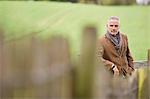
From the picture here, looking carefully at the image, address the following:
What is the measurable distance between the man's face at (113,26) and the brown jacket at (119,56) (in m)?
0.07

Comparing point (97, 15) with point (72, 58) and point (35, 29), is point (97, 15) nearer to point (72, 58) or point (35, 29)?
point (35, 29)

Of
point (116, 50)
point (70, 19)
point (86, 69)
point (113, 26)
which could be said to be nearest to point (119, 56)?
point (116, 50)

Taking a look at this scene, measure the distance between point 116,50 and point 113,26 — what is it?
21 centimetres

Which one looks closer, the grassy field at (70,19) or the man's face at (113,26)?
the grassy field at (70,19)

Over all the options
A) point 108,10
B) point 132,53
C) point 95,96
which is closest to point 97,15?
point 108,10

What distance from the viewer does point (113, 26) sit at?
3291 mm

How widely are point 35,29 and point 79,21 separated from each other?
0.38 m

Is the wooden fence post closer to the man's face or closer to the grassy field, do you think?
the grassy field

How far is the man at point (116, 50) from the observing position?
10.2ft

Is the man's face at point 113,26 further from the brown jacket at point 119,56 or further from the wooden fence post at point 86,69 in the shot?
the wooden fence post at point 86,69

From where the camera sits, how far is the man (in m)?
3.09

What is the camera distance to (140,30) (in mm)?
3586

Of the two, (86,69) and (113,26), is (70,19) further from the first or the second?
(86,69)

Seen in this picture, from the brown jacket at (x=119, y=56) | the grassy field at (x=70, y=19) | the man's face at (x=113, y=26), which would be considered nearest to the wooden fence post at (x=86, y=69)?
the grassy field at (x=70, y=19)
